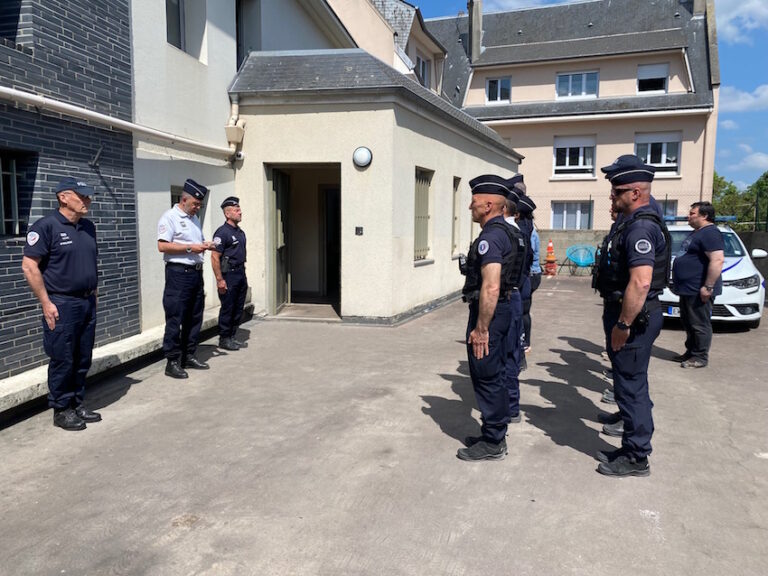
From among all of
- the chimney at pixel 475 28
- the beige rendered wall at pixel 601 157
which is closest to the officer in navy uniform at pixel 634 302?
the beige rendered wall at pixel 601 157

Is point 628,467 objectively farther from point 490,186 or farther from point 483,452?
point 490,186

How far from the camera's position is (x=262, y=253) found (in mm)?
9812

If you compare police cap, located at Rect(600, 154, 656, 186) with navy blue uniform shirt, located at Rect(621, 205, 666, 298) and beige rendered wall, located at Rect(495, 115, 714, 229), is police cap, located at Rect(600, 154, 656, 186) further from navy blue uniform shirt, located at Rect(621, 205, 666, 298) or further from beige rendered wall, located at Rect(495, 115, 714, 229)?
beige rendered wall, located at Rect(495, 115, 714, 229)

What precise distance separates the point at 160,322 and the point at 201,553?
16.7 ft

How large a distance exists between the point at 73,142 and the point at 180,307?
198cm

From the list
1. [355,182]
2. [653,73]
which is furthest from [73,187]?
[653,73]

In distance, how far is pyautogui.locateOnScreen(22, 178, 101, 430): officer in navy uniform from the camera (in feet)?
15.0

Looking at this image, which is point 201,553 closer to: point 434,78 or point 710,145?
point 434,78

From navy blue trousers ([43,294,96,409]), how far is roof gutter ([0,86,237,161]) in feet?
6.12

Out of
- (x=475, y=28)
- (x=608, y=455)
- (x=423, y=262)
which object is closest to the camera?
(x=608, y=455)

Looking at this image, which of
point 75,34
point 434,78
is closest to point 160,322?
point 75,34

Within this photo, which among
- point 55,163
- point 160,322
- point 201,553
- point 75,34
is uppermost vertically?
point 75,34

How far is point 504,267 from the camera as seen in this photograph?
13.5ft

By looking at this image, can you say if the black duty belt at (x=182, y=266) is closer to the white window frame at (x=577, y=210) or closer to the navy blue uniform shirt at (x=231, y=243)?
the navy blue uniform shirt at (x=231, y=243)
